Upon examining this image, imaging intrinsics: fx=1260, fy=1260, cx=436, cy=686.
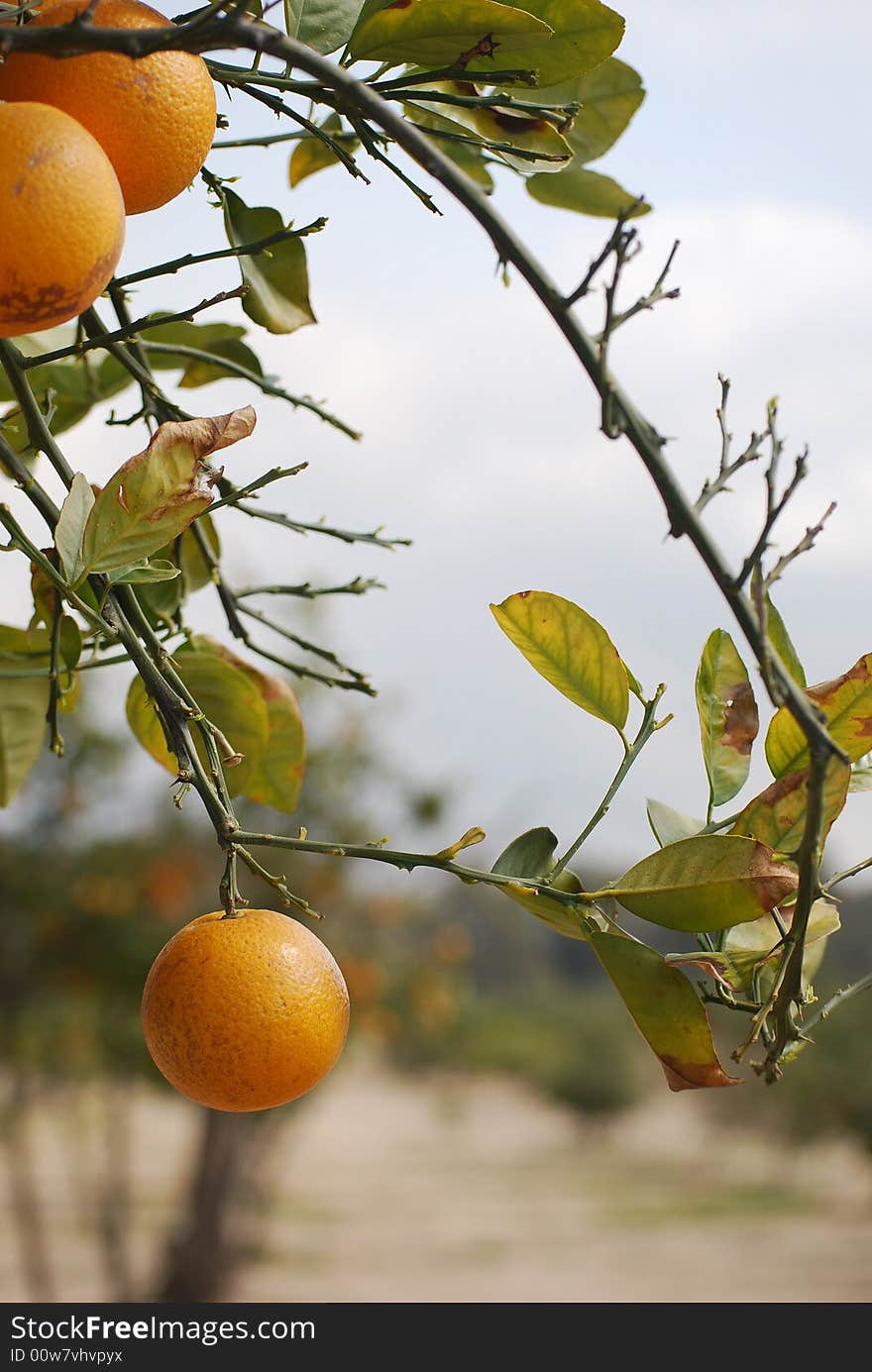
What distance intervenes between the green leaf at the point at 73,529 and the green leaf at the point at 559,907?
14 cm

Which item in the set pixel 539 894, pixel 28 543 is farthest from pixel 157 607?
pixel 539 894

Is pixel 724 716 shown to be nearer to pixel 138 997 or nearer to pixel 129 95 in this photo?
pixel 129 95

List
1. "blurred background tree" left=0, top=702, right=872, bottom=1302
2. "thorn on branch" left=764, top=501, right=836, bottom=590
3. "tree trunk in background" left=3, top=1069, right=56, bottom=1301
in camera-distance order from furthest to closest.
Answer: "tree trunk in background" left=3, top=1069, right=56, bottom=1301, "blurred background tree" left=0, top=702, right=872, bottom=1302, "thorn on branch" left=764, top=501, right=836, bottom=590

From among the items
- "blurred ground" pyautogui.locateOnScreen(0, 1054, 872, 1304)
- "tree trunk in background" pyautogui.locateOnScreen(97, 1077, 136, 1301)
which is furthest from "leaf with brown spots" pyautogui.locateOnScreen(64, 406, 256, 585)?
"tree trunk in background" pyautogui.locateOnScreen(97, 1077, 136, 1301)

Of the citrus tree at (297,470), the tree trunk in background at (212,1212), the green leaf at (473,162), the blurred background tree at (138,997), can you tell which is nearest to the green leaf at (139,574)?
the citrus tree at (297,470)

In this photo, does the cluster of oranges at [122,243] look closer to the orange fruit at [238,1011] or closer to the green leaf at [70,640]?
the orange fruit at [238,1011]

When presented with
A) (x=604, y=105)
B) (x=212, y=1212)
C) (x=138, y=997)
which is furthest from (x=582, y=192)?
(x=212, y=1212)

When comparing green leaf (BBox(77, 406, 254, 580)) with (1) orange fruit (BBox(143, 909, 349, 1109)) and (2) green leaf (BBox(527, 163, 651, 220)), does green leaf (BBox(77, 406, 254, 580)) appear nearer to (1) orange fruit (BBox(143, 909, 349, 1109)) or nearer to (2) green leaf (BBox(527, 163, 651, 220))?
(1) orange fruit (BBox(143, 909, 349, 1109))

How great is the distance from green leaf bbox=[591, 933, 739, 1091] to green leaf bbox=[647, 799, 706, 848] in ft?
0.21

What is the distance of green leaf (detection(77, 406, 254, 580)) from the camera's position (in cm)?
30

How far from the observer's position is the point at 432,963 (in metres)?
4.64

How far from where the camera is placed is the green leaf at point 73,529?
0.31m

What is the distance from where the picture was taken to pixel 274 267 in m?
0.41
